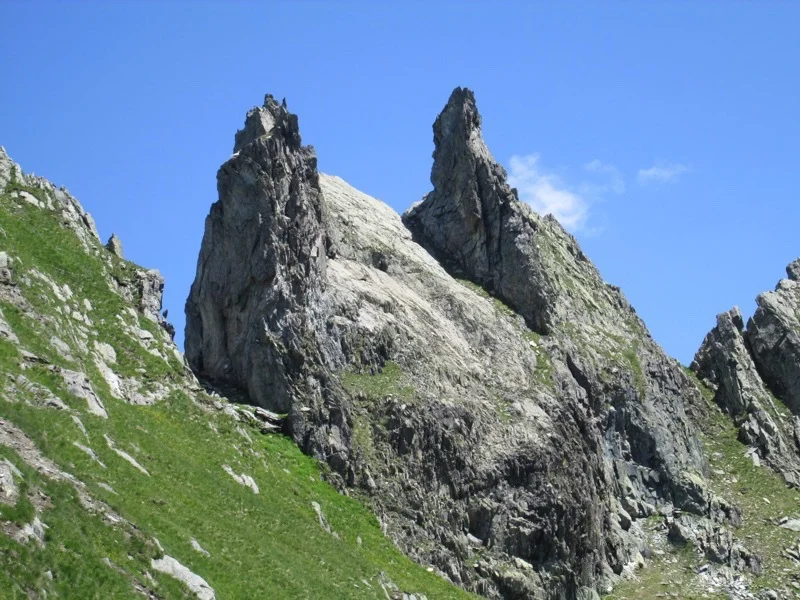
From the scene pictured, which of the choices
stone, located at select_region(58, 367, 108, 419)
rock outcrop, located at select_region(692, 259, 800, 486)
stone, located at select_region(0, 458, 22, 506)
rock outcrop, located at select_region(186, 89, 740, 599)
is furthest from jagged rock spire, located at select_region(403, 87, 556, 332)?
stone, located at select_region(0, 458, 22, 506)

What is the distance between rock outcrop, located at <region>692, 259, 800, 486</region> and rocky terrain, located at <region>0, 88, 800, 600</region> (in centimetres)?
28

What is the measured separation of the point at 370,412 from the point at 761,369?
54049mm

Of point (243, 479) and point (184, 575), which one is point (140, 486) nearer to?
point (184, 575)

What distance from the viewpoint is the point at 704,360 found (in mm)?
100625

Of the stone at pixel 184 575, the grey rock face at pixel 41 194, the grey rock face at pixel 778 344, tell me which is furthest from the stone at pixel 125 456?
the grey rock face at pixel 778 344

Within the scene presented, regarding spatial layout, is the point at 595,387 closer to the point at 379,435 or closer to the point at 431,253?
the point at 431,253

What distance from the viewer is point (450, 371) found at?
225 ft

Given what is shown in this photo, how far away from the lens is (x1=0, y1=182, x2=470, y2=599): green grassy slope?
2816cm

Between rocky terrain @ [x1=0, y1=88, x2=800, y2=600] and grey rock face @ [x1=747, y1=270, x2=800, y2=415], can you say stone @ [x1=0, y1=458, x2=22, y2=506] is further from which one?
grey rock face @ [x1=747, y1=270, x2=800, y2=415]

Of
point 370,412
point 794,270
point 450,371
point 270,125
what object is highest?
point 794,270

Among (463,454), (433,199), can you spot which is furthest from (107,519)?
(433,199)

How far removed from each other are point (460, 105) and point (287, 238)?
32.8 meters

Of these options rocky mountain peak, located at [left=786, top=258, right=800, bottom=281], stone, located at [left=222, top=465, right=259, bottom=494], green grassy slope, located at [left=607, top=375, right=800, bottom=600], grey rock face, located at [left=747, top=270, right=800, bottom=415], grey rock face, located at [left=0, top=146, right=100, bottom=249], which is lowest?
stone, located at [left=222, top=465, right=259, bottom=494]

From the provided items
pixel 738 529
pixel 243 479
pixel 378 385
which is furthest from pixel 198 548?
pixel 738 529
